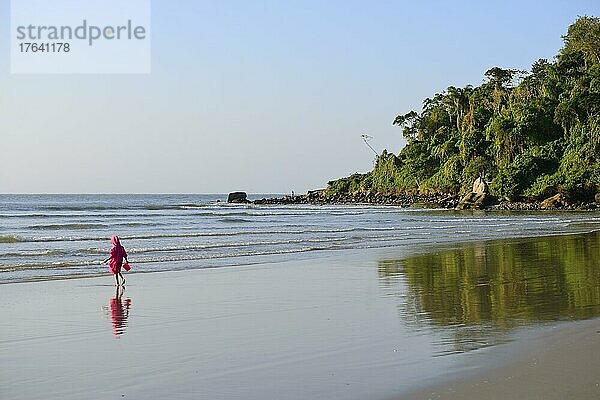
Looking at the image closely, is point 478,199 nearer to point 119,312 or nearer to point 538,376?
point 119,312

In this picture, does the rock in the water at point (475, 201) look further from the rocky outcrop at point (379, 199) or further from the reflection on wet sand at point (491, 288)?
the reflection on wet sand at point (491, 288)

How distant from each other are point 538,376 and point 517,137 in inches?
3166

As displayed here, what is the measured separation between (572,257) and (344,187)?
99908mm

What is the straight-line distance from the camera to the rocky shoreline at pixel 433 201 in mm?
68500

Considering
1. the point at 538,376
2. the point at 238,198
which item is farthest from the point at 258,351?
the point at 238,198

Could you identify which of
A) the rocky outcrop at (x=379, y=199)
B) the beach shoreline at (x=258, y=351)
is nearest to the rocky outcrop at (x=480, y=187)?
the rocky outcrop at (x=379, y=199)

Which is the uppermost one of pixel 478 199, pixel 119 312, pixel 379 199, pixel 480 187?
pixel 480 187

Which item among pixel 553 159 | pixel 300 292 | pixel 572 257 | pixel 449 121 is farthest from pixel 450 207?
pixel 300 292

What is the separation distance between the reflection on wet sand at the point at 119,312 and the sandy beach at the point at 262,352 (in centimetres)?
3

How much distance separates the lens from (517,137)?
275 ft

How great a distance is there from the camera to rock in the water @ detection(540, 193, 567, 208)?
68625mm

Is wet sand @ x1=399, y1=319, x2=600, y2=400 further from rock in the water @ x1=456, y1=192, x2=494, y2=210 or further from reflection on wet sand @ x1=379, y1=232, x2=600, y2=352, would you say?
rock in the water @ x1=456, y1=192, x2=494, y2=210

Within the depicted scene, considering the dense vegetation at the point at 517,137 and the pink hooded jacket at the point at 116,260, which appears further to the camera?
the dense vegetation at the point at 517,137

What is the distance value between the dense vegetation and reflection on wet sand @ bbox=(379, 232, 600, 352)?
52.2 meters
